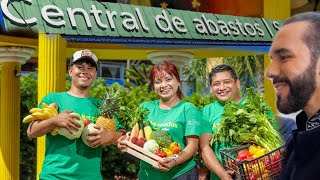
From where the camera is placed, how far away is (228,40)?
349 inches

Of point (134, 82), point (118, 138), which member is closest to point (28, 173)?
point (118, 138)

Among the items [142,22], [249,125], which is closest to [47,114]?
[249,125]

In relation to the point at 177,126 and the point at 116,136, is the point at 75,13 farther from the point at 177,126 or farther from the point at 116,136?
the point at 177,126

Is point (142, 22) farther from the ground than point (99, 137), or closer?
farther from the ground

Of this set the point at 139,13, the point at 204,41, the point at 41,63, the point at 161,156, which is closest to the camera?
the point at 161,156

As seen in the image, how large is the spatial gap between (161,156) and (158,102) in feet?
Result: 1.85

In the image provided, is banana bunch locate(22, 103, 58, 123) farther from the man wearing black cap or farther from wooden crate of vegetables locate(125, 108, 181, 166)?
wooden crate of vegetables locate(125, 108, 181, 166)

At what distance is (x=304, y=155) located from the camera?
1604 mm

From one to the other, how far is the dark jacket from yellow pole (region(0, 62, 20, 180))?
30.1 feet

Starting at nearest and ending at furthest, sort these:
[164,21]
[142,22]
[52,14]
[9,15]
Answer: [9,15] < [52,14] < [142,22] < [164,21]

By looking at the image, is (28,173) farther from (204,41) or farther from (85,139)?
(85,139)

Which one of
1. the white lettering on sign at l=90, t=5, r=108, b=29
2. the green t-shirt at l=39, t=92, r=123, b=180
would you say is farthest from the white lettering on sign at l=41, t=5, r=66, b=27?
the green t-shirt at l=39, t=92, r=123, b=180

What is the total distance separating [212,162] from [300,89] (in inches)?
106

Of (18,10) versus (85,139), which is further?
(18,10)
